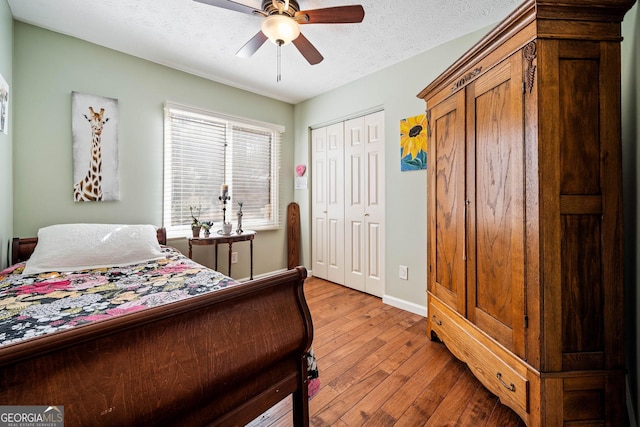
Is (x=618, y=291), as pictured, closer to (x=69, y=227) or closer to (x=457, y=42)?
(x=457, y=42)

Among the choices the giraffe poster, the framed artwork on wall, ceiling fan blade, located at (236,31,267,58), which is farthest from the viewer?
the giraffe poster

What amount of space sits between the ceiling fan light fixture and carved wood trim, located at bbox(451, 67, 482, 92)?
3.72ft

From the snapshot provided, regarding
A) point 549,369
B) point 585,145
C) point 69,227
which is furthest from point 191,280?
point 585,145

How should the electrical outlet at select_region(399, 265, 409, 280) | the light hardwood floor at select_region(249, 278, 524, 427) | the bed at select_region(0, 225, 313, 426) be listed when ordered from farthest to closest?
the electrical outlet at select_region(399, 265, 409, 280) → the light hardwood floor at select_region(249, 278, 524, 427) → the bed at select_region(0, 225, 313, 426)

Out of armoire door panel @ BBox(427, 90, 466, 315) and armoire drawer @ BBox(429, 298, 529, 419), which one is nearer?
armoire drawer @ BBox(429, 298, 529, 419)

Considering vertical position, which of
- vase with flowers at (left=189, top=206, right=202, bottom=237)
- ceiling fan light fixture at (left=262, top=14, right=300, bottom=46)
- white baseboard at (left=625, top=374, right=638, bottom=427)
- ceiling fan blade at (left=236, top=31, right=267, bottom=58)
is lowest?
white baseboard at (left=625, top=374, right=638, bottom=427)

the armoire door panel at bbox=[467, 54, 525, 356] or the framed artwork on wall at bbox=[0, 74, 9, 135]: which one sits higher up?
the framed artwork on wall at bbox=[0, 74, 9, 135]

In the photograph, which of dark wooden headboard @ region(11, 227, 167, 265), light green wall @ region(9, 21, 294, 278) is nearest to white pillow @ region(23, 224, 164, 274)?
dark wooden headboard @ region(11, 227, 167, 265)

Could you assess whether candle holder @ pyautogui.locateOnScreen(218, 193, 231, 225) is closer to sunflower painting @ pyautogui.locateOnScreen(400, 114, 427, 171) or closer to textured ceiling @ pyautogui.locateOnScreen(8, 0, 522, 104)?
textured ceiling @ pyautogui.locateOnScreen(8, 0, 522, 104)

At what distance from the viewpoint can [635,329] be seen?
1330 millimetres

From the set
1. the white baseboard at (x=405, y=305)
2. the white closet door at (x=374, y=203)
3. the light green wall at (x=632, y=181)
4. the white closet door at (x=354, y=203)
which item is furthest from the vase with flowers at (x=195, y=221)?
the light green wall at (x=632, y=181)

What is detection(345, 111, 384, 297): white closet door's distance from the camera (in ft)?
10.2

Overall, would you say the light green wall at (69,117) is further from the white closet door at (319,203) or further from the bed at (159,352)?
the white closet door at (319,203)

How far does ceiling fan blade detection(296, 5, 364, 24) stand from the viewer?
1.68 m
